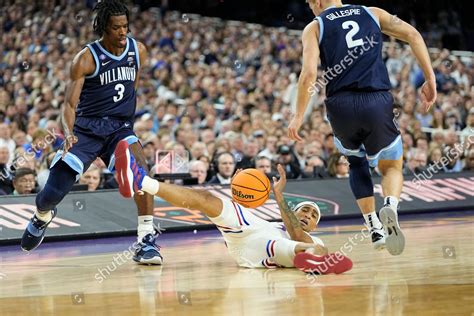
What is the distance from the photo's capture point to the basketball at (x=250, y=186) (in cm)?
973

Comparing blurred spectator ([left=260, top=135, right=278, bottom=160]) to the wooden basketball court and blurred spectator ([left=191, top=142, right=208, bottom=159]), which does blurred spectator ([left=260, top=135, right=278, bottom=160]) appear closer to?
blurred spectator ([left=191, top=142, right=208, bottom=159])

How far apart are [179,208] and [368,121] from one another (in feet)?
18.5

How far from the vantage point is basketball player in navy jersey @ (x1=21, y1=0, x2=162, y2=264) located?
393 inches

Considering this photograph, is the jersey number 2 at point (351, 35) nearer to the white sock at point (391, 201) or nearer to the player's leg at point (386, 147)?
the player's leg at point (386, 147)

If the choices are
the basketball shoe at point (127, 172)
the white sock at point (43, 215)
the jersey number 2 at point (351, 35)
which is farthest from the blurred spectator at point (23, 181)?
the jersey number 2 at point (351, 35)

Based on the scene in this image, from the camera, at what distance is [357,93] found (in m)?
9.16

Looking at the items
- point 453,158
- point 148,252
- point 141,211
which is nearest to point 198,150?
point 453,158

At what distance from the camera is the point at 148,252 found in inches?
400

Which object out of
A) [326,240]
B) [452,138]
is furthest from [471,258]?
[452,138]

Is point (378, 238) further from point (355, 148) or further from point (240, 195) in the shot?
point (240, 195)

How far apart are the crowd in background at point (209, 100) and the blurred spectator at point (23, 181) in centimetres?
1

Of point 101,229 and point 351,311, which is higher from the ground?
point 351,311

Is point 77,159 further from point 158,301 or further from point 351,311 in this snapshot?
point 351,311

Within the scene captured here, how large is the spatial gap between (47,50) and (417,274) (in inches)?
591
